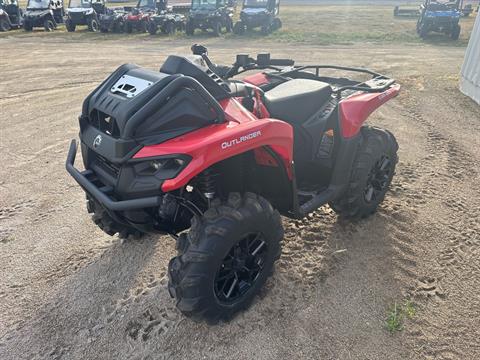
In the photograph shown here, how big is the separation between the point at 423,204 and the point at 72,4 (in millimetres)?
20839

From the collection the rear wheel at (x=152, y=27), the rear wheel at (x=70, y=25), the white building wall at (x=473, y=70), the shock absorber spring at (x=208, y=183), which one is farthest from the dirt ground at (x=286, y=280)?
the rear wheel at (x=70, y=25)

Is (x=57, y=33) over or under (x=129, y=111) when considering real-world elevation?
under

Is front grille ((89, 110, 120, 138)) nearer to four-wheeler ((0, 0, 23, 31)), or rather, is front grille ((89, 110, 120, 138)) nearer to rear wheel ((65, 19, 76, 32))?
rear wheel ((65, 19, 76, 32))

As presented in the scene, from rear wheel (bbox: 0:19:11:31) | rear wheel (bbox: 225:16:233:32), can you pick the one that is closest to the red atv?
rear wheel (bbox: 225:16:233:32)

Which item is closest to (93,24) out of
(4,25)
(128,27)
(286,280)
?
(128,27)

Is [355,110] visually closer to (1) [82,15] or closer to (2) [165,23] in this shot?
(2) [165,23]

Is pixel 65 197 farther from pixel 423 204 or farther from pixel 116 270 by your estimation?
pixel 423 204

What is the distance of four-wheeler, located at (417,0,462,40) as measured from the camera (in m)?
16.1

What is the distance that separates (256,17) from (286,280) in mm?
17298

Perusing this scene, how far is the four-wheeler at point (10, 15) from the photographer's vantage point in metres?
19.6

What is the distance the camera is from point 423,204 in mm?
3898

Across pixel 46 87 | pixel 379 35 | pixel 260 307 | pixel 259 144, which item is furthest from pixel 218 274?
pixel 379 35

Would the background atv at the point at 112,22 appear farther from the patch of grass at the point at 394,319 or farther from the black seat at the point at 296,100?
the patch of grass at the point at 394,319

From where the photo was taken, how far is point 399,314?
2648 millimetres
